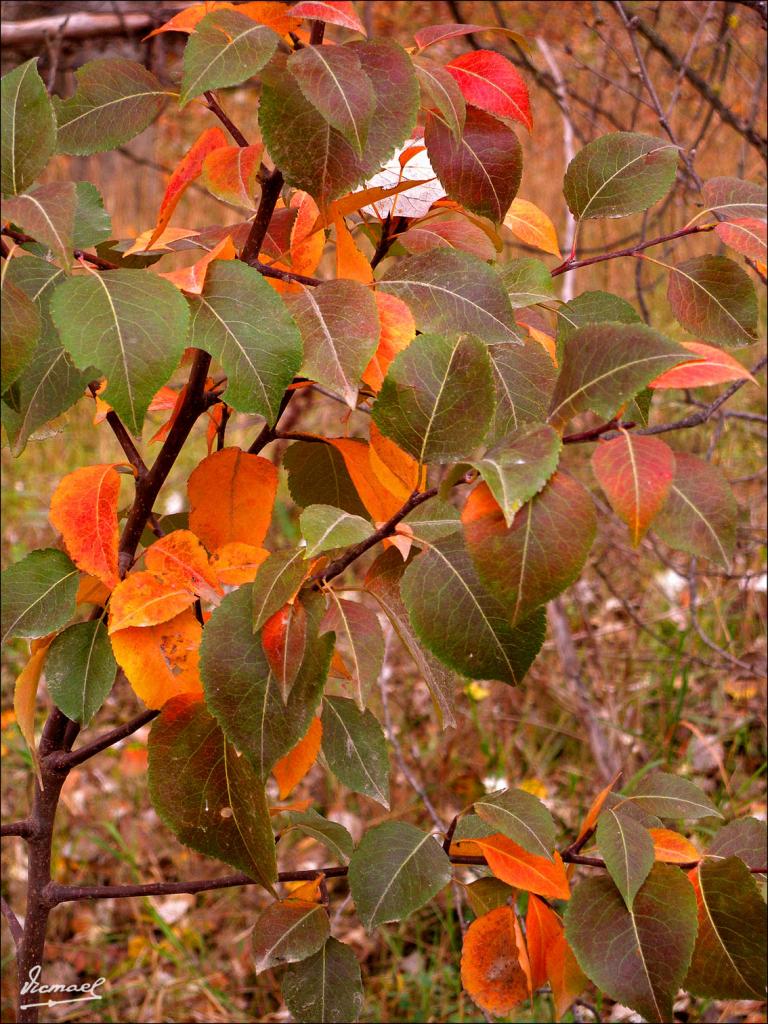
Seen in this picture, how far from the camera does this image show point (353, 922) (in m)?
1.90

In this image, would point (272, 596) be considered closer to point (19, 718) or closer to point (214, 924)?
point (19, 718)

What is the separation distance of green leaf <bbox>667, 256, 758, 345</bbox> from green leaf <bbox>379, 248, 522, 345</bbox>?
14 cm

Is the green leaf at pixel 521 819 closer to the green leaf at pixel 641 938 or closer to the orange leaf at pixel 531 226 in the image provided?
the green leaf at pixel 641 938

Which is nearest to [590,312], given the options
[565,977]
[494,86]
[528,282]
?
[528,282]

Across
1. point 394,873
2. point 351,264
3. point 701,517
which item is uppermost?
point 351,264

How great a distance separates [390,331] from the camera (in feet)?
2.10

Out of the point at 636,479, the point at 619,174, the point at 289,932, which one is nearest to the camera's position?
the point at 636,479

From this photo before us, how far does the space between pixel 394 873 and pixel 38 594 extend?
12.7 inches

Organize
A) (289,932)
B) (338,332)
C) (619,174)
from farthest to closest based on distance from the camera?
1. (289,932)
2. (619,174)
3. (338,332)

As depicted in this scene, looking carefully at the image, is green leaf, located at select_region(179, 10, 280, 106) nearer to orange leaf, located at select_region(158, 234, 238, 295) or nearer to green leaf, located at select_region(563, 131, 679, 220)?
orange leaf, located at select_region(158, 234, 238, 295)

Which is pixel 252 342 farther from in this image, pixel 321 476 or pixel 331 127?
pixel 321 476

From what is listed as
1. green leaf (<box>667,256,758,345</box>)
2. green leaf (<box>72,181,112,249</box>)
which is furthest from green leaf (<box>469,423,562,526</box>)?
green leaf (<box>72,181,112,249</box>)

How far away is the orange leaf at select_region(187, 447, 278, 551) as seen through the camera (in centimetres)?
76

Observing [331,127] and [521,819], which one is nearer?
[331,127]
